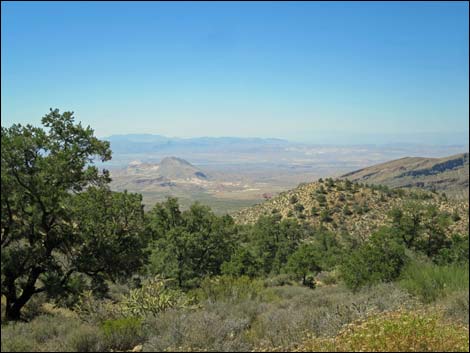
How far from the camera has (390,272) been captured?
627 inches

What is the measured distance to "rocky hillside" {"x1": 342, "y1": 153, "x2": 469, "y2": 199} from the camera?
13562 cm

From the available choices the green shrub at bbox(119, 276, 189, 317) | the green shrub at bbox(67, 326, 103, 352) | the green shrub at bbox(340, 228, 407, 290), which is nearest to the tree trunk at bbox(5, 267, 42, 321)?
the green shrub at bbox(119, 276, 189, 317)

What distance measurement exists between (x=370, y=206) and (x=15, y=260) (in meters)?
45.6

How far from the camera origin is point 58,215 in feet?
34.4

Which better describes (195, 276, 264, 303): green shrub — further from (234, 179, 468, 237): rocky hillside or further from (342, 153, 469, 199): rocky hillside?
(342, 153, 469, 199): rocky hillside

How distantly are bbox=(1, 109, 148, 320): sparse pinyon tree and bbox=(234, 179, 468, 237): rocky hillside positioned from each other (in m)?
35.5

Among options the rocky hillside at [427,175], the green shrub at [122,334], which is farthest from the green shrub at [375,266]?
the rocky hillside at [427,175]

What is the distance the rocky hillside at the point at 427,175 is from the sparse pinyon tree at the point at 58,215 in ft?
429

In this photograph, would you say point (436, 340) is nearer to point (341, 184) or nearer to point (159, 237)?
point (159, 237)

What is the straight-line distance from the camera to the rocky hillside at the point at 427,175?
445ft

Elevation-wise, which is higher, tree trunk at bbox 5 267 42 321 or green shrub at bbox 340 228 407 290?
tree trunk at bbox 5 267 42 321

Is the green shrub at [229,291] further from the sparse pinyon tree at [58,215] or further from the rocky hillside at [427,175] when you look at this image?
the rocky hillside at [427,175]

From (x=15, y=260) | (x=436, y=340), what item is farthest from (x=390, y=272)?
(x=15, y=260)

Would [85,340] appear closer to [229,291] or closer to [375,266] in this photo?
[229,291]
